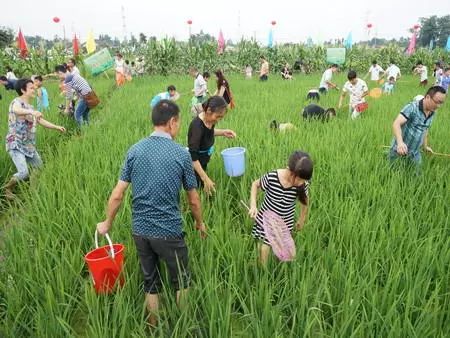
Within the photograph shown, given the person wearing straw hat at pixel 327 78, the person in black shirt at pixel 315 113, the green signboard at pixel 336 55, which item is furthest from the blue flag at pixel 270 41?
the person in black shirt at pixel 315 113

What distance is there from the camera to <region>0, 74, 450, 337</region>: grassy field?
1811 millimetres

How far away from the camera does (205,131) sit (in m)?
2.89

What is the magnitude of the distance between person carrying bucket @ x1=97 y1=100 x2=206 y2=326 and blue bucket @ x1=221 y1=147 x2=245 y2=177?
126 centimetres

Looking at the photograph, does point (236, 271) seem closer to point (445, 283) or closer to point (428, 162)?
point (445, 283)

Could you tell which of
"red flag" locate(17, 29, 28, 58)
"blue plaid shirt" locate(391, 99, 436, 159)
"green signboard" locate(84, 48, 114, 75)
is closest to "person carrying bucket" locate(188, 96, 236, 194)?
"blue plaid shirt" locate(391, 99, 436, 159)

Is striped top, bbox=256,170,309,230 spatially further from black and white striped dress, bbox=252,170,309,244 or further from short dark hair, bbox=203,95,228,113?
short dark hair, bbox=203,95,228,113

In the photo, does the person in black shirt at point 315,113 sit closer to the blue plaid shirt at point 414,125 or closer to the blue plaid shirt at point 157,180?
the blue plaid shirt at point 414,125

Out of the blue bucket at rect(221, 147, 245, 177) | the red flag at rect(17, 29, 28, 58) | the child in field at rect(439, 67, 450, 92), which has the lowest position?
the blue bucket at rect(221, 147, 245, 177)

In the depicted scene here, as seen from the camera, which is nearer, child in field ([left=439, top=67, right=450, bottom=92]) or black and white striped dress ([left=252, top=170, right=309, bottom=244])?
black and white striped dress ([left=252, top=170, right=309, bottom=244])

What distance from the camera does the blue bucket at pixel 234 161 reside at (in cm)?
322

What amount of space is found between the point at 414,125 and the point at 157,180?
8.88ft

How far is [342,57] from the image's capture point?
18.6m

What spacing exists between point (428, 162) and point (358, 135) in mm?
1173

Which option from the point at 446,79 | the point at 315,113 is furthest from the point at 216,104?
the point at 446,79
